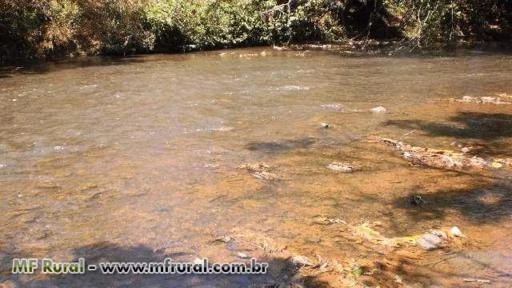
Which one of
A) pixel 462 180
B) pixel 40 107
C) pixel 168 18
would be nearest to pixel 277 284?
pixel 462 180

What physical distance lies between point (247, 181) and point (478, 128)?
492 cm

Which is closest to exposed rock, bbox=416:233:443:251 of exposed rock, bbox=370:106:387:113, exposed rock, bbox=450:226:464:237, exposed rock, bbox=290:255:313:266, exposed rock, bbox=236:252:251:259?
exposed rock, bbox=450:226:464:237

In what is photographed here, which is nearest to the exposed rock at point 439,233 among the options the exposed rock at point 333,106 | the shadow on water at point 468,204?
the shadow on water at point 468,204

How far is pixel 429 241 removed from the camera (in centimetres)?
504

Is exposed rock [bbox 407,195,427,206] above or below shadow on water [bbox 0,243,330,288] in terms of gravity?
above

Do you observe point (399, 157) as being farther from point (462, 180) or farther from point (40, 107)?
point (40, 107)

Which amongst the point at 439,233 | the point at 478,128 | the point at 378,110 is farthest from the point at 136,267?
the point at 378,110

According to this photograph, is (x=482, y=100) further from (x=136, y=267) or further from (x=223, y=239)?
(x=136, y=267)

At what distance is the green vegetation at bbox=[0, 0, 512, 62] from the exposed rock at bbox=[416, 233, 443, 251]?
41.6 feet

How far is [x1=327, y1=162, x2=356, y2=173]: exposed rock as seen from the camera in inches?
277

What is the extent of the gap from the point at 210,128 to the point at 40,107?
4277 mm

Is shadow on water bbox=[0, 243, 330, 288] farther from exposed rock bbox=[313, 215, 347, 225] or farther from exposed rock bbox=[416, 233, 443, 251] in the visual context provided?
exposed rock bbox=[416, 233, 443, 251]

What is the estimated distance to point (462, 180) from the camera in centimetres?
674

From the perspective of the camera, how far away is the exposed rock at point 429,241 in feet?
16.2
